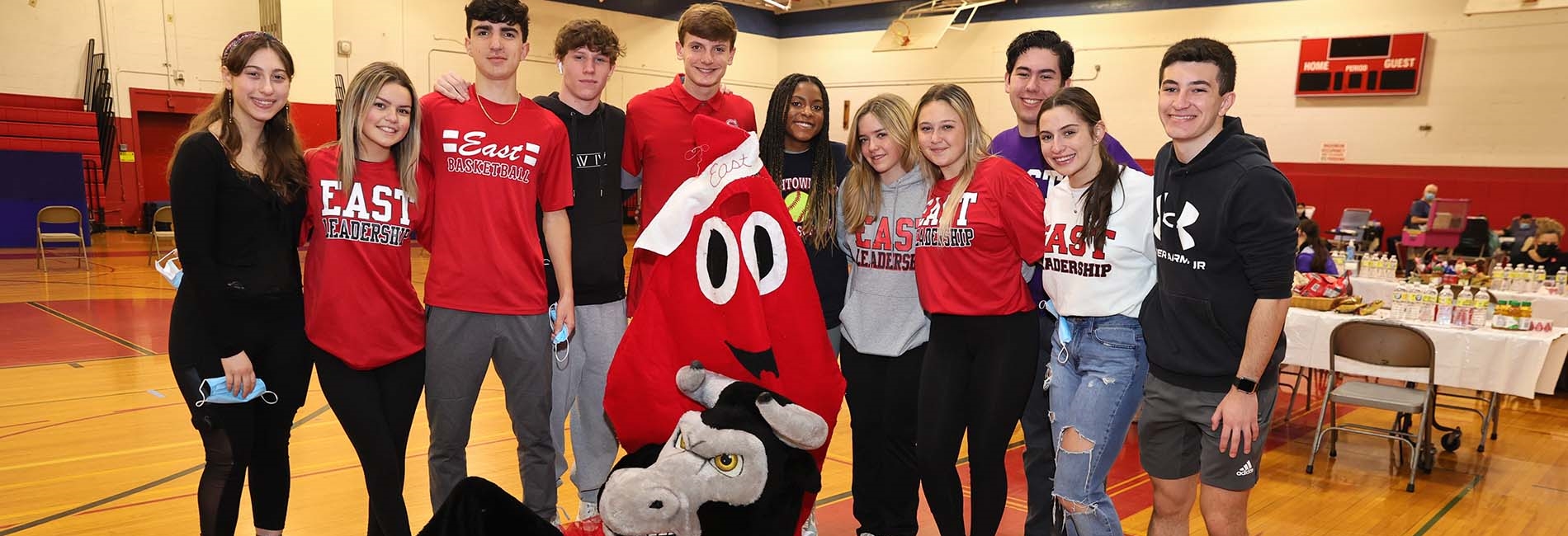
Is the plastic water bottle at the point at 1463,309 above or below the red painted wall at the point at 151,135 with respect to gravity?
below

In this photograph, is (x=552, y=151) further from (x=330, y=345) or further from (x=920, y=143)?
(x=920, y=143)

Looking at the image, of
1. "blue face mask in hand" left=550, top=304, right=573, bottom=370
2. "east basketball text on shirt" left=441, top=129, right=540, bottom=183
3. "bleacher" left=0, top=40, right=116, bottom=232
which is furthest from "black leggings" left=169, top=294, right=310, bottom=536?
"bleacher" left=0, top=40, right=116, bottom=232

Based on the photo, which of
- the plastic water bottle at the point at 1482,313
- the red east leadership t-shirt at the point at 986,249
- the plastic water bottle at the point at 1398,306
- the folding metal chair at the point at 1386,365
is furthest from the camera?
the plastic water bottle at the point at 1398,306

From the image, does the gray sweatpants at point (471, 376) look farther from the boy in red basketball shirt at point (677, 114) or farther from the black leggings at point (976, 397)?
the black leggings at point (976, 397)

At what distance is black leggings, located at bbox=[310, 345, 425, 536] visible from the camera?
8.57ft

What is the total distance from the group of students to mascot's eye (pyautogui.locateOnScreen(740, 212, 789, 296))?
0.58 metres

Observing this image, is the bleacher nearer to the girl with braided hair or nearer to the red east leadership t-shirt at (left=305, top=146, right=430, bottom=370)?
the red east leadership t-shirt at (left=305, top=146, right=430, bottom=370)

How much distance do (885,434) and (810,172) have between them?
3.14ft

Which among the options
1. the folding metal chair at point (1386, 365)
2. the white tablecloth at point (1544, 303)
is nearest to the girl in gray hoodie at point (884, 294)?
the folding metal chair at point (1386, 365)

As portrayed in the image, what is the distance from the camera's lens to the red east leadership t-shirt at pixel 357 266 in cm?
259

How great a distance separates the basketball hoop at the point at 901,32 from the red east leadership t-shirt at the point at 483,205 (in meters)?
17.2

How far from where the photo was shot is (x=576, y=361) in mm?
3207

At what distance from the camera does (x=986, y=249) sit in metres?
2.85

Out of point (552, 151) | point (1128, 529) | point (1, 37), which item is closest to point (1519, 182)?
point (1128, 529)
